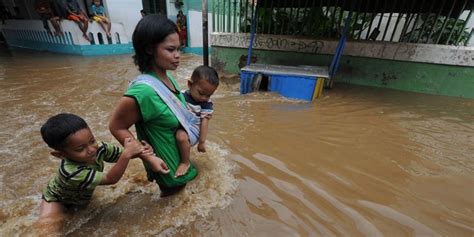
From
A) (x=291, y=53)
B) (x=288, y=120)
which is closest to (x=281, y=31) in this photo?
(x=291, y=53)

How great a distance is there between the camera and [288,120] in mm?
3838

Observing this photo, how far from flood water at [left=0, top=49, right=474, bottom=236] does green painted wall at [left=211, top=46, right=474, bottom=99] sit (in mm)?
744

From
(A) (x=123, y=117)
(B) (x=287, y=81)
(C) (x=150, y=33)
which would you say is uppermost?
(C) (x=150, y=33)

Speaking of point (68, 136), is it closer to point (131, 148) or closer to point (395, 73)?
point (131, 148)

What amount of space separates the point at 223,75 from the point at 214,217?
5629 millimetres

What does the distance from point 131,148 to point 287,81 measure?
396cm

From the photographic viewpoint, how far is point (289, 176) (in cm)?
244

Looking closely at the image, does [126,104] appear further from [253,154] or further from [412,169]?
[412,169]

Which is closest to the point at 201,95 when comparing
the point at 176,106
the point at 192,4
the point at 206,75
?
the point at 206,75

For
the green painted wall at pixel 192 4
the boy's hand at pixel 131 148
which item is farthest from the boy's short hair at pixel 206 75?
the green painted wall at pixel 192 4

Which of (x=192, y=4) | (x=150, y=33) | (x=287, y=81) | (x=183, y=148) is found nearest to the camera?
(x=150, y=33)

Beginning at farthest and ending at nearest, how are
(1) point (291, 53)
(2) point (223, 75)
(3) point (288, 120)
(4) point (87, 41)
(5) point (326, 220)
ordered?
(4) point (87, 41)
(2) point (223, 75)
(1) point (291, 53)
(3) point (288, 120)
(5) point (326, 220)

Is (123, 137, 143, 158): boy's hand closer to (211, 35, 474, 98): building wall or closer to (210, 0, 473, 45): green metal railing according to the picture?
(210, 0, 473, 45): green metal railing

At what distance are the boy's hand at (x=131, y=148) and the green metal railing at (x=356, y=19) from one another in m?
4.90
